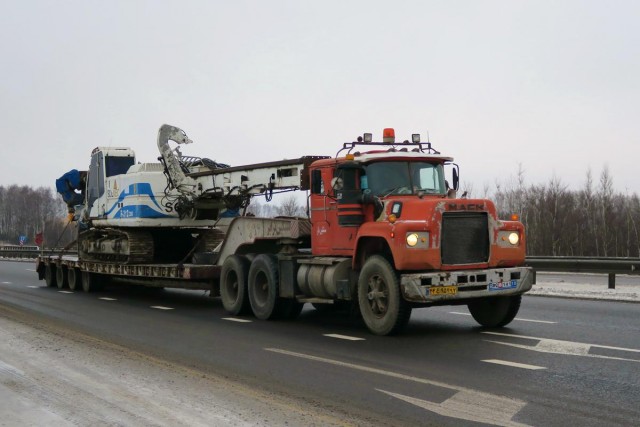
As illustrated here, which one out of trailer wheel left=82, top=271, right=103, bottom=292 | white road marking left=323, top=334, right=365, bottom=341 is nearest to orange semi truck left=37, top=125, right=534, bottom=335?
white road marking left=323, top=334, right=365, bottom=341

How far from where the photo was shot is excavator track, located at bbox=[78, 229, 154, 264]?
1723 cm

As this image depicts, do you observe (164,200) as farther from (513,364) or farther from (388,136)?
(513,364)

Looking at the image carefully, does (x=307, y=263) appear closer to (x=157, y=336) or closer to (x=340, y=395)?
(x=157, y=336)

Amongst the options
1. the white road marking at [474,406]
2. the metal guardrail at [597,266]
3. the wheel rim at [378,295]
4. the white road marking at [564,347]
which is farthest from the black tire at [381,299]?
the metal guardrail at [597,266]

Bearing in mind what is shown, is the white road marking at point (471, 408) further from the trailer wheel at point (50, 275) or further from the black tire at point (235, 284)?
the trailer wheel at point (50, 275)

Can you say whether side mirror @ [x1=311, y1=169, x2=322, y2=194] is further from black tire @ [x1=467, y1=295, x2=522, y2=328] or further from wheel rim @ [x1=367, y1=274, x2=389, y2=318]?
black tire @ [x1=467, y1=295, x2=522, y2=328]

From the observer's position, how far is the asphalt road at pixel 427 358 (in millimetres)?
5996

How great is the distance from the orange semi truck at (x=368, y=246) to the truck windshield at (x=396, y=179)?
0.02 meters

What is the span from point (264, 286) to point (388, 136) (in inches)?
142

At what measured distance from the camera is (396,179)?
10570mm

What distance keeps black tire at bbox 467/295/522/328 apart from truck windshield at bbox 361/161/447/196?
76.3 inches

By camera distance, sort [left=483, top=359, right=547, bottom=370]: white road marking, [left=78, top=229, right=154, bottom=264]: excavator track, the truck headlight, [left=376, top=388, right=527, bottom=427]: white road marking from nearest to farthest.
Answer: [left=376, top=388, right=527, bottom=427]: white road marking
[left=483, top=359, right=547, bottom=370]: white road marking
the truck headlight
[left=78, top=229, right=154, bottom=264]: excavator track

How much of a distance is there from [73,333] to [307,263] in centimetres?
394

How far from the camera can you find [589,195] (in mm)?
71750
